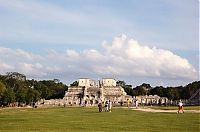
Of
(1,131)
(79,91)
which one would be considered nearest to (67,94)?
(79,91)

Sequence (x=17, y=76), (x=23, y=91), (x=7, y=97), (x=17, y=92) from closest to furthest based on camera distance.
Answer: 1. (x=7, y=97)
2. (x=17, y=92)
3. (x=23, y=91)
4. (x=17, y=76)

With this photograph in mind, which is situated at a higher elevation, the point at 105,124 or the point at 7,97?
the point at 7,97

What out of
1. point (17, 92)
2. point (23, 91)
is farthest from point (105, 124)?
point (23, 91)

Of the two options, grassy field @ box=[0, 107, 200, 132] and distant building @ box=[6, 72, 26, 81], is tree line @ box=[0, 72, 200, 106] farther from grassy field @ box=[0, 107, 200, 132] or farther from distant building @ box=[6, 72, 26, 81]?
grassy field @ box=[0, 107, 200, 132]

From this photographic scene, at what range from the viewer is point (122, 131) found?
2427cm

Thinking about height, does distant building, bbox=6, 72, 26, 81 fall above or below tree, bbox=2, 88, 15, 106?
above

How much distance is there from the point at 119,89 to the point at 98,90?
9523mm

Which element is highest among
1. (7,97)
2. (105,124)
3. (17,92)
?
(17,92)

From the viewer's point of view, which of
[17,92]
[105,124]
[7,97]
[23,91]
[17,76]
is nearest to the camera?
[105,124]

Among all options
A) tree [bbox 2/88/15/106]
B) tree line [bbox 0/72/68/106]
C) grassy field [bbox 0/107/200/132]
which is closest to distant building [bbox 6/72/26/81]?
tree line [bbox 0/72/68/106]

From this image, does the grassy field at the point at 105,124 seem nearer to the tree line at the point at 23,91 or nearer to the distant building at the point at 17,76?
the tree line at the point at 23,91

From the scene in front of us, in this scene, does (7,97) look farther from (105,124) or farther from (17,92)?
(105,124)

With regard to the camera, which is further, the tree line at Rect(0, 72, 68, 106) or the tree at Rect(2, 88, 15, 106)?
the tree line at Rect(0, 72, 68, 106)

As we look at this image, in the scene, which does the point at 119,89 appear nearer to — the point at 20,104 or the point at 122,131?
the point at 20,104
